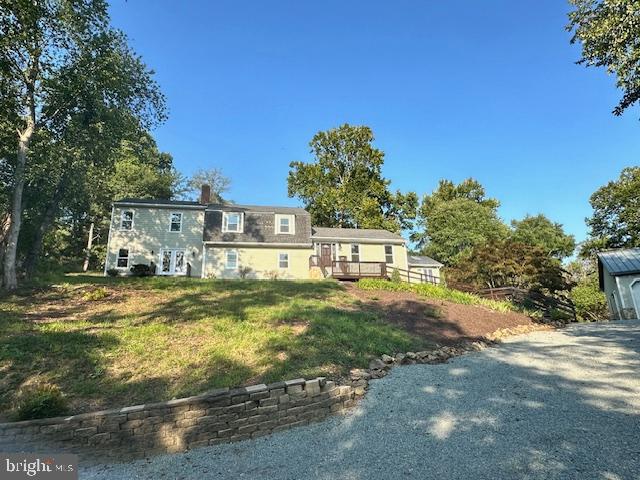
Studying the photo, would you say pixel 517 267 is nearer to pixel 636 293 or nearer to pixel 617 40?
pixel 636 293

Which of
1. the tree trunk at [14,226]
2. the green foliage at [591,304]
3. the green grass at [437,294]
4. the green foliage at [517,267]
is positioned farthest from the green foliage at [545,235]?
the tree trunk at [14,226]

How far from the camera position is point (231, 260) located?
24562 millimetres

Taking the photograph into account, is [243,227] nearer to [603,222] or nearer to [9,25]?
[9,25]

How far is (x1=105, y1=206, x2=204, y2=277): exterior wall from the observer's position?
77.5 ft

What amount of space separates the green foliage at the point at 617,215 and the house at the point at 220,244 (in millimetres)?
19337

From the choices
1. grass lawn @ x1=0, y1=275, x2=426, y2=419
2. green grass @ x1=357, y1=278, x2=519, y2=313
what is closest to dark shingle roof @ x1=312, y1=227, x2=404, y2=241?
green grass @ x1=357, y1=278, x2=519, y2=313

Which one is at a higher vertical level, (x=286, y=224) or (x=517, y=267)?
(x=286, y=224)

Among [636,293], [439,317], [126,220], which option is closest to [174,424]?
[439,317]

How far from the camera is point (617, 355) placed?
342 inches

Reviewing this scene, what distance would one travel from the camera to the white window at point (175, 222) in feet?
80.3

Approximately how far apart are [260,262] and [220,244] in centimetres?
298

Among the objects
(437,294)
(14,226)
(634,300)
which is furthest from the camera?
(634,300)

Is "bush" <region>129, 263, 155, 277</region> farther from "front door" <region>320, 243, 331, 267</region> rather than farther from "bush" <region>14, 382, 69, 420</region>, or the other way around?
"bush" <region>14, 382, 69, 420</region>

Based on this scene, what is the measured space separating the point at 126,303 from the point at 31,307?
2.51 m
